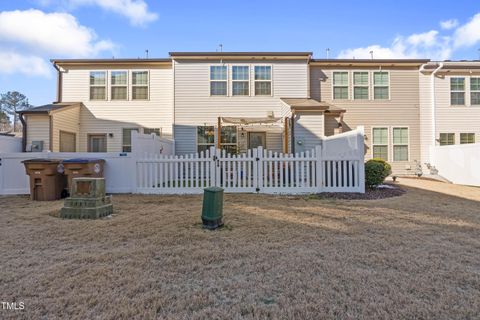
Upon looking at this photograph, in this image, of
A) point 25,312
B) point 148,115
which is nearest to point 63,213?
point 25,312

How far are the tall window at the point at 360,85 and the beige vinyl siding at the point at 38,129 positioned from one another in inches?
540

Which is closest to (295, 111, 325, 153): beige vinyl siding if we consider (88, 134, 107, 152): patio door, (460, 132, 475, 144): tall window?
(460, 132, 475, 144): tall window

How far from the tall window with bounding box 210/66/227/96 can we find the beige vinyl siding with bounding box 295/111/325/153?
4.01m

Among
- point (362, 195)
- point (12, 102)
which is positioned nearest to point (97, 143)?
point (362, 195)

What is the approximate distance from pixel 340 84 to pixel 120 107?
34.5 feet

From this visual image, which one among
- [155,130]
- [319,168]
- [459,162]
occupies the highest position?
[155,130]

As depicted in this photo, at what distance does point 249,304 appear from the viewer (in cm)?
228

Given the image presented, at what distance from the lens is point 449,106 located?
1372 centimetres

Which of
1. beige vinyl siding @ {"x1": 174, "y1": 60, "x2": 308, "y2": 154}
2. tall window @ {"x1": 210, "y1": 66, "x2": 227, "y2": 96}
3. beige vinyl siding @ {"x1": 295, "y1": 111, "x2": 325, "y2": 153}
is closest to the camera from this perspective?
beige vinyl siding @ {"x1": 295, "y1": 111, "x2": 325, "y2": 153}

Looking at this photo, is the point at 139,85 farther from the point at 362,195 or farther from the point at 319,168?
the point at 362,195

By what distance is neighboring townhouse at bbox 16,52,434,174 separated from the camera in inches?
517

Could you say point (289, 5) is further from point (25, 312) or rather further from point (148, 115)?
point (25, 312)

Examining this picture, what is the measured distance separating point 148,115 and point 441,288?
514 inches

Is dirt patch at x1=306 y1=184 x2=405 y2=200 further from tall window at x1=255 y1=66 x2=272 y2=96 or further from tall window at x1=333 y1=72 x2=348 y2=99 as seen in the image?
tall window at x1=255 y1=66 x2=272 y2=96
